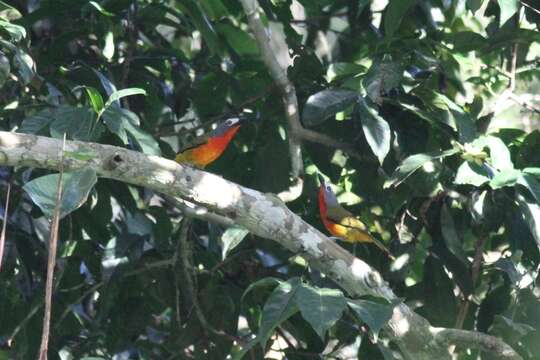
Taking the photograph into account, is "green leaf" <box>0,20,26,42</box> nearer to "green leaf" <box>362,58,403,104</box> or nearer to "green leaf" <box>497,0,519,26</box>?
"green leaf" <box>362,58,403,104</box>

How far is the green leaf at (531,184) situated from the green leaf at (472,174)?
16 centimetres

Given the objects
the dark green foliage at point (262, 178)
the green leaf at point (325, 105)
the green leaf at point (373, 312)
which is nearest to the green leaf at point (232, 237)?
the dark green foliage at point (262, 178)

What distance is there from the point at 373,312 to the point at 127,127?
151 centimetres

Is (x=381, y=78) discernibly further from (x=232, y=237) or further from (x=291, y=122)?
(x=232, y=237)

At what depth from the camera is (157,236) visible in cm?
Result: 539

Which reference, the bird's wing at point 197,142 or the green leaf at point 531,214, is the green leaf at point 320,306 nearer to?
the green leaf at point 531,214

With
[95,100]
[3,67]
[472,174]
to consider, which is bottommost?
[472,174]

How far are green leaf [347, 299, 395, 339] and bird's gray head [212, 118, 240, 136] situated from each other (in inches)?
85.7

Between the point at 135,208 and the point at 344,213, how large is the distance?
3.79 ft

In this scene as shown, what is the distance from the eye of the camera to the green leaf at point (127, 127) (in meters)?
4.16

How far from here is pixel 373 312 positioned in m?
3.45

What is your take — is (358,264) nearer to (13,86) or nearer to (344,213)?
(344,213)

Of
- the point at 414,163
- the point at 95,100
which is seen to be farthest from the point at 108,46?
the point at 414,163

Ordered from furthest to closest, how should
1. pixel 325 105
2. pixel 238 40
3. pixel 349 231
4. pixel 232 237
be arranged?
pixel 238 40 → pixel 349 231 → pixel 325 105 → pixel 232 237
